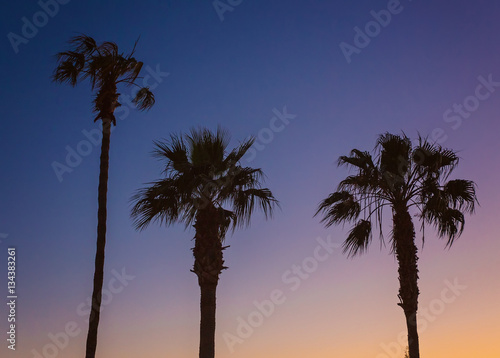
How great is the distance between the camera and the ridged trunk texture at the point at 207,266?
20844mm

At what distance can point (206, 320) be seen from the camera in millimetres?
21016

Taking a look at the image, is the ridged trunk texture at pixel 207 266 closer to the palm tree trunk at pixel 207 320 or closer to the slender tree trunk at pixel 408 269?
the palm tree trunk at pixel 207 320

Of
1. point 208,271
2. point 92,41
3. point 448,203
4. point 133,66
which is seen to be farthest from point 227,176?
point 448,203

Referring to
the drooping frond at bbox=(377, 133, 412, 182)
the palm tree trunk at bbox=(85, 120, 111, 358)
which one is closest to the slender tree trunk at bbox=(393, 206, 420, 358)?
the drooping frond at bbox=(377, 133, 412, 182)

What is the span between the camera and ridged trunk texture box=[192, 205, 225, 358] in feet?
68.4

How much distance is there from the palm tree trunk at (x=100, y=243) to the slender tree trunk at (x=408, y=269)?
10.3 m

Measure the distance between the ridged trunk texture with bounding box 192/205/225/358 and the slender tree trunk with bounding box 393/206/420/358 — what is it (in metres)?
6.37

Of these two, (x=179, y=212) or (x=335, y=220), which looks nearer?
(x=179, y=212)

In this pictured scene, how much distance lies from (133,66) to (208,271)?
7.26 meters

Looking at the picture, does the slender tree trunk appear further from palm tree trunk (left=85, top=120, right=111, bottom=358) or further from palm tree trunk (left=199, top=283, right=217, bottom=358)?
palm tree trunk (left=85, top=120, right=111, bottom=358)

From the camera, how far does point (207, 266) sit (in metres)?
21.5

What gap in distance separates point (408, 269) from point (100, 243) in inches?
415

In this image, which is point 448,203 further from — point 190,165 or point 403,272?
point 190,165

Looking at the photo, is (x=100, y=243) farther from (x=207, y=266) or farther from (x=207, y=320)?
(x=207, y=320)
